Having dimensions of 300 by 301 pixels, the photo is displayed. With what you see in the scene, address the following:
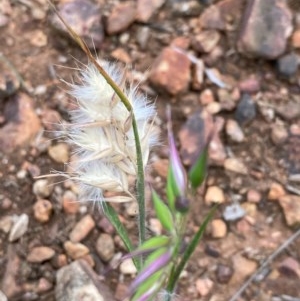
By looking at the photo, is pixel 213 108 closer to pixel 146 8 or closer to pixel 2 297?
pixel 146 8

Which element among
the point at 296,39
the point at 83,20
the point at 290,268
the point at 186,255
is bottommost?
the point at 290,268

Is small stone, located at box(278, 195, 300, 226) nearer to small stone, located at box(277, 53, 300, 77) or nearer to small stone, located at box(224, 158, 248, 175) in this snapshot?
small stone, located at box(224, 158, 248, 175)

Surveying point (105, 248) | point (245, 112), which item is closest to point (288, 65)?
point (245, 112)

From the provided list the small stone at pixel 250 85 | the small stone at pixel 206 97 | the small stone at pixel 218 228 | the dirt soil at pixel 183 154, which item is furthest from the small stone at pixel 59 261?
the small stone at pixel 250 85

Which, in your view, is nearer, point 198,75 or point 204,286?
point 204,286

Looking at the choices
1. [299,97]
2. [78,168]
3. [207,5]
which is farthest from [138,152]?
[207,5]

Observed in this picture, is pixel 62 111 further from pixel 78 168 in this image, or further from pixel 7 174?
pixel 78 168
